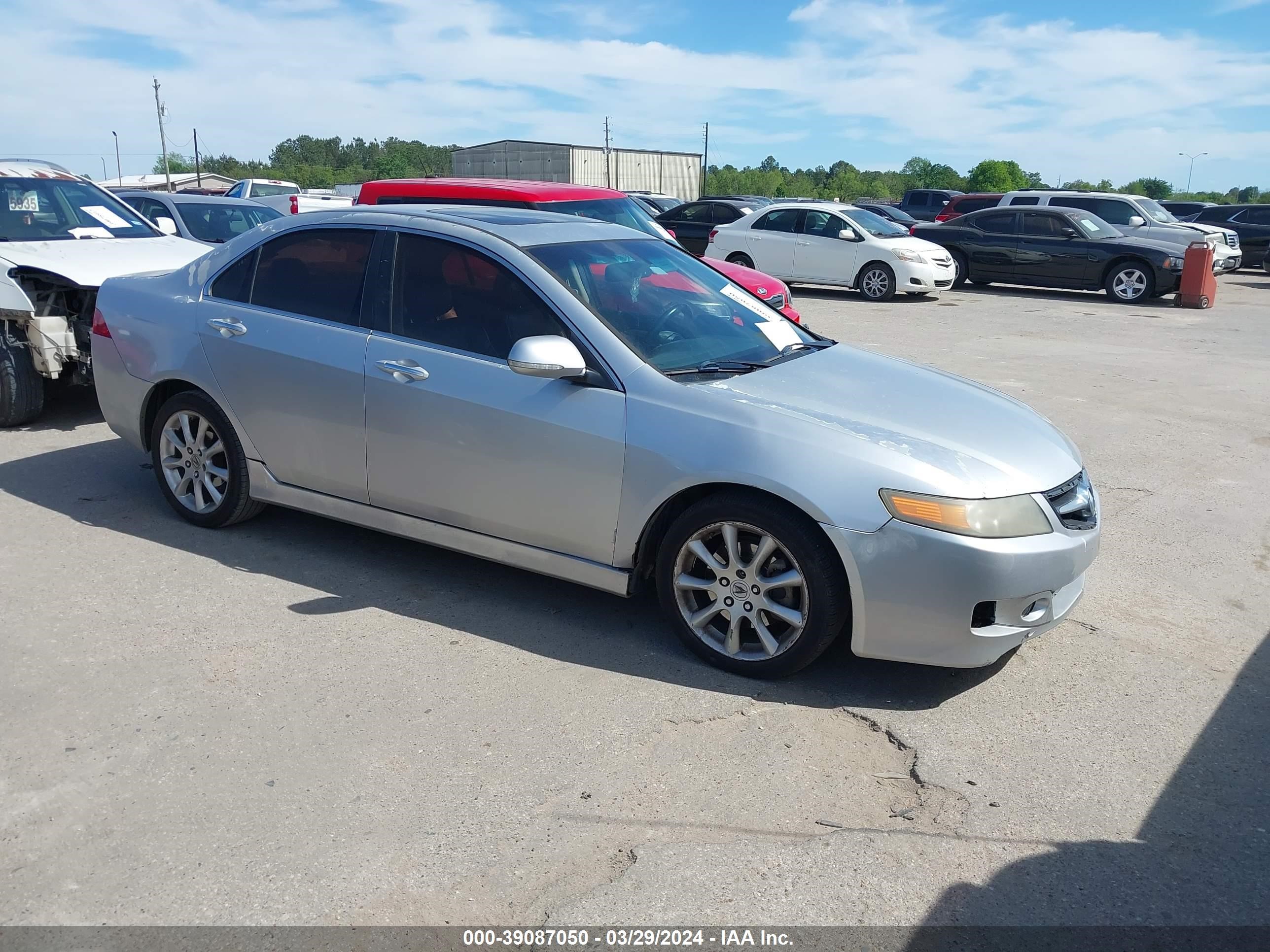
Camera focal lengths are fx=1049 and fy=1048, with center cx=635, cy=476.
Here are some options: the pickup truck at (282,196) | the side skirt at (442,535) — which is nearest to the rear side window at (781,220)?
the pickup truck at (282,196)

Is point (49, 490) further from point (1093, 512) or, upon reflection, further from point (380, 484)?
point (1093, 512)

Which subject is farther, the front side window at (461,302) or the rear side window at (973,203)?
the rear side window at (973,203)

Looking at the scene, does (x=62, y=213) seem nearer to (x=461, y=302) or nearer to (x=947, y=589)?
(x=461, y=302)

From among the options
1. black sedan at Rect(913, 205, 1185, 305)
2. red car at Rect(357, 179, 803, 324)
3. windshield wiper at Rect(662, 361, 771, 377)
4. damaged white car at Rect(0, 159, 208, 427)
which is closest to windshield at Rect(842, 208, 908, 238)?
black sedan at Rect(913, 205, 1185, 305)

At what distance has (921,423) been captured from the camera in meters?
4.05

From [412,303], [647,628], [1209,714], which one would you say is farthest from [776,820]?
[412,303]

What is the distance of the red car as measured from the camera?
895 cm

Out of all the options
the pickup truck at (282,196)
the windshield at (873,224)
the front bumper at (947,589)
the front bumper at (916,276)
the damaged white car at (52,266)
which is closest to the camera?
the front bumper at (947,589)

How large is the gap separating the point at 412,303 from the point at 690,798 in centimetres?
256

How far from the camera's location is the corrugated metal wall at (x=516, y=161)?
57000 millimetres

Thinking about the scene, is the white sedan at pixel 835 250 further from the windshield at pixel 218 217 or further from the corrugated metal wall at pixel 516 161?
the corrugated metal wall at pixel 516 161

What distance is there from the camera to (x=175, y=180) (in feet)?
203

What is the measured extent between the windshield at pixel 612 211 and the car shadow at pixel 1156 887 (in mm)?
6843

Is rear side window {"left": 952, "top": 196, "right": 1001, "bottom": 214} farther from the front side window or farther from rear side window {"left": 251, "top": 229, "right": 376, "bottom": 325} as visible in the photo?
the front side window
